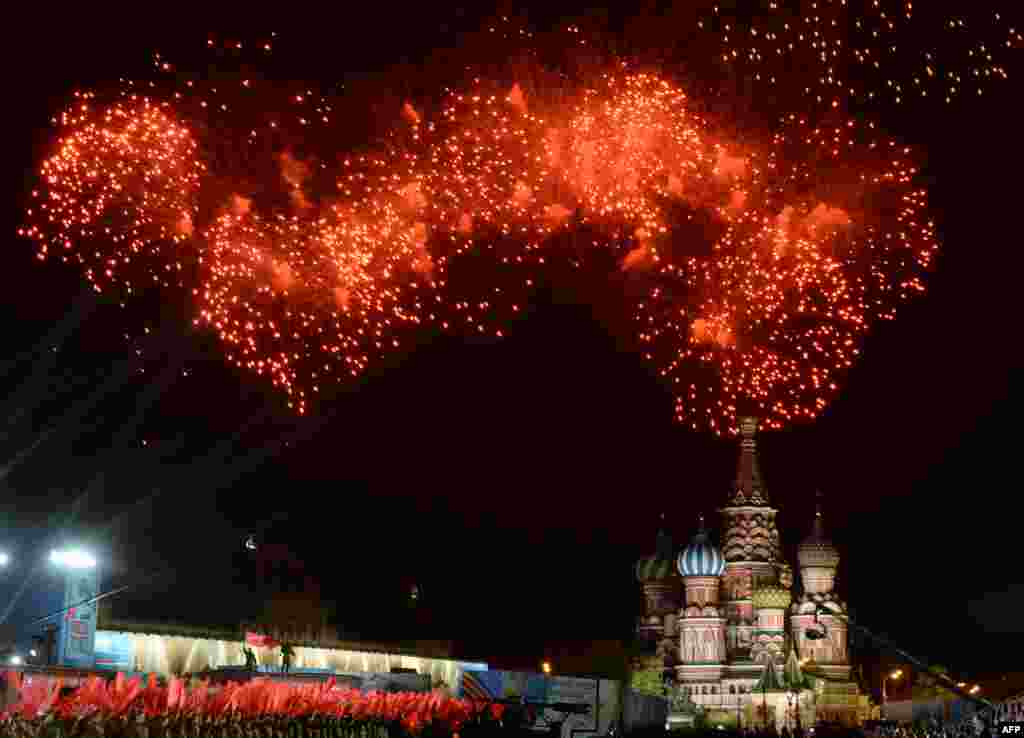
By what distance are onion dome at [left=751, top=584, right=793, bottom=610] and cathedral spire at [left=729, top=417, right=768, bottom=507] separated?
6551 millimetres

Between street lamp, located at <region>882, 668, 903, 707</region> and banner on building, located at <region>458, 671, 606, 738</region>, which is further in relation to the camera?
street lamp, located at <region>882, 668, 903, 707</region>

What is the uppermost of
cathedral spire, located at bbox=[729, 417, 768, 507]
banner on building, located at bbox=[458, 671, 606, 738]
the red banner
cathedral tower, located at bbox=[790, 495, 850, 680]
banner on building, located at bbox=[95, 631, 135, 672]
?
cathedral spire, located at bbox=[729, 417, 768, 507]

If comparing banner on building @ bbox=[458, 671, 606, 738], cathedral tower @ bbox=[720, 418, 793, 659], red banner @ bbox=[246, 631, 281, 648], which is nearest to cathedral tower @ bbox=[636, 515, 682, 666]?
cathedral tower @ bbox=[720, 418, 793, 659]

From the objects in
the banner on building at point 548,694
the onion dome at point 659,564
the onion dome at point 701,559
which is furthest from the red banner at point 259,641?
the onion dome at point 659,564

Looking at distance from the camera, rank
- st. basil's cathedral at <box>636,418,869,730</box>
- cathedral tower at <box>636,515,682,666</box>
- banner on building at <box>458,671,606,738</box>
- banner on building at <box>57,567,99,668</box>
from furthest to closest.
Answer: cathedral tower at <box>636,515,682,666</box>
st. basil's cathedral at <box>636,418,869,730</box>
banner on building at <box>57,567,99,668</box>
banner on building at <box>458,671,606,738</box>

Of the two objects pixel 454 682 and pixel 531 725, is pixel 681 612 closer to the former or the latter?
pixel 454 682

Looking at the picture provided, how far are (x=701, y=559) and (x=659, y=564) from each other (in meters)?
9.16

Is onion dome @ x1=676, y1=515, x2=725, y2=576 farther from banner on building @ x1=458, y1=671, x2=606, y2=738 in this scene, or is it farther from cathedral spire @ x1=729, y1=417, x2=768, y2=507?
banner on building @ x1=458, y1=671, x2=606, y2=738

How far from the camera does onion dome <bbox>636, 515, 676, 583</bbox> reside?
111500 millimetres

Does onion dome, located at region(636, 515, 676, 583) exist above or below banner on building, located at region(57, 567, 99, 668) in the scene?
above

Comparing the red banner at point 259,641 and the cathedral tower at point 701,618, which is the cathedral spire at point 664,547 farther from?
the red banner at point 259,641

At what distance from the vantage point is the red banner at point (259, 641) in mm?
45594

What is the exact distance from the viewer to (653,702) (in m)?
64.3

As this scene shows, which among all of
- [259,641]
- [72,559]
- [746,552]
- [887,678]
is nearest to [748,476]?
[746,552]
